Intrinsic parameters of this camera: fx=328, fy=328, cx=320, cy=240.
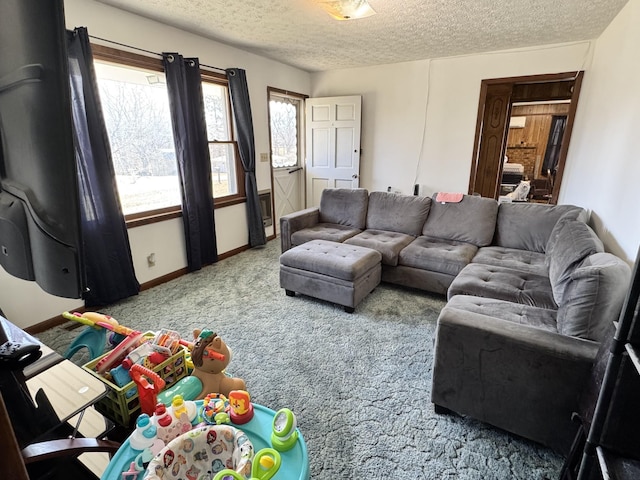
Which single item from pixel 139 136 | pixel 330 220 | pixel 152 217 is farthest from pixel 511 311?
pixel 139 136

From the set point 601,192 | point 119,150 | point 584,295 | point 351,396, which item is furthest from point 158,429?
point 601,192

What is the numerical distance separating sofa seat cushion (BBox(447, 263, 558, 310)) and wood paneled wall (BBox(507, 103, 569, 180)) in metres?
7.31

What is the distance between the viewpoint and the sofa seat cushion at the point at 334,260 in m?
2.57

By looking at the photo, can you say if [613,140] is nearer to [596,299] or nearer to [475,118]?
[596,299]

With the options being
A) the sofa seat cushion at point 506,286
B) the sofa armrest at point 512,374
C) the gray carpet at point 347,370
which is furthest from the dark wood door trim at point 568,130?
the sofa armrest at point 512,374

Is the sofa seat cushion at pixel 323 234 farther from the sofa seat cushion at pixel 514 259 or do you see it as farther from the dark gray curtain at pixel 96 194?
the dark gray curtain at pixel 96 194

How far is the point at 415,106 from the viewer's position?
4.46 m

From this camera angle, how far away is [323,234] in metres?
3.41

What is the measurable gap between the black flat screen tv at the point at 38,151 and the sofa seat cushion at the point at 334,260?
6.97ft

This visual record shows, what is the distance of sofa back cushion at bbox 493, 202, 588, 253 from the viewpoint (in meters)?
2.83

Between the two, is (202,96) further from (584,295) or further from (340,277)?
(584,295)

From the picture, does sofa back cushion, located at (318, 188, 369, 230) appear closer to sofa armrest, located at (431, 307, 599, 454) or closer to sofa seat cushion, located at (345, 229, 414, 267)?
sofa seat cushion, located at (345, 229, 414, 267)

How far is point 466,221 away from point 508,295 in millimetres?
1217

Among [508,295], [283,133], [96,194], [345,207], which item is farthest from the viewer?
[283,133]
